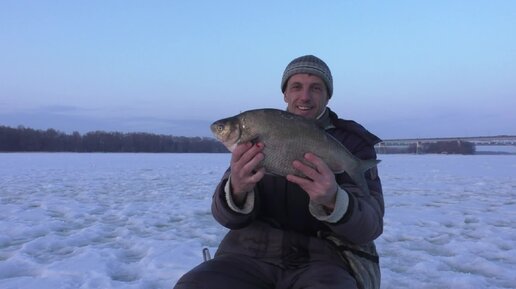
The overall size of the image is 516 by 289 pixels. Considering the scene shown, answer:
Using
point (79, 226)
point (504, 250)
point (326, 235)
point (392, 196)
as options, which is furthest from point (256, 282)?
A: point (392, 196)

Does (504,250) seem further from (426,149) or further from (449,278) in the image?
(426,149)

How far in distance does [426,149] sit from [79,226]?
10293 centimetres

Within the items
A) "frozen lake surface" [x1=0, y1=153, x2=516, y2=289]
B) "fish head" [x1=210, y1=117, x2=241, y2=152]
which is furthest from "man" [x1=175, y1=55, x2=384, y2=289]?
"frozen lake surface" [x1=0, y1=153, x2=516, y2=289]

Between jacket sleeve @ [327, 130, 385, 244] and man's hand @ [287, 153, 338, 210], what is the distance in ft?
0.50

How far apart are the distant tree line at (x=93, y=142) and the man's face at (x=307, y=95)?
8511 centimetres

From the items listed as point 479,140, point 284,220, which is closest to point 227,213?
point 284,220

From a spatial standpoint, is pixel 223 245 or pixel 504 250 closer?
pixel 223 245

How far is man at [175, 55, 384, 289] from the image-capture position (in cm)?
242

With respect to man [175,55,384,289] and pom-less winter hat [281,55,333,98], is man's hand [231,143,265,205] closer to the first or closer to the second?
man [175,55,384,289]

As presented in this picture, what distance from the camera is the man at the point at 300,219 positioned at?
7.95 ft

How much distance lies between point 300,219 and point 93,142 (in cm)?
9600

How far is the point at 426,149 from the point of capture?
332 feet

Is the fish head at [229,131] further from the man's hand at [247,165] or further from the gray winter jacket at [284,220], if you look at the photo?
the gray winter jacket at [284,220]

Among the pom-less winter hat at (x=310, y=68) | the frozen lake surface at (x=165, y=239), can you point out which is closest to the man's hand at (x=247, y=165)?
the pom-less winter hat at (x=310, y=68)
